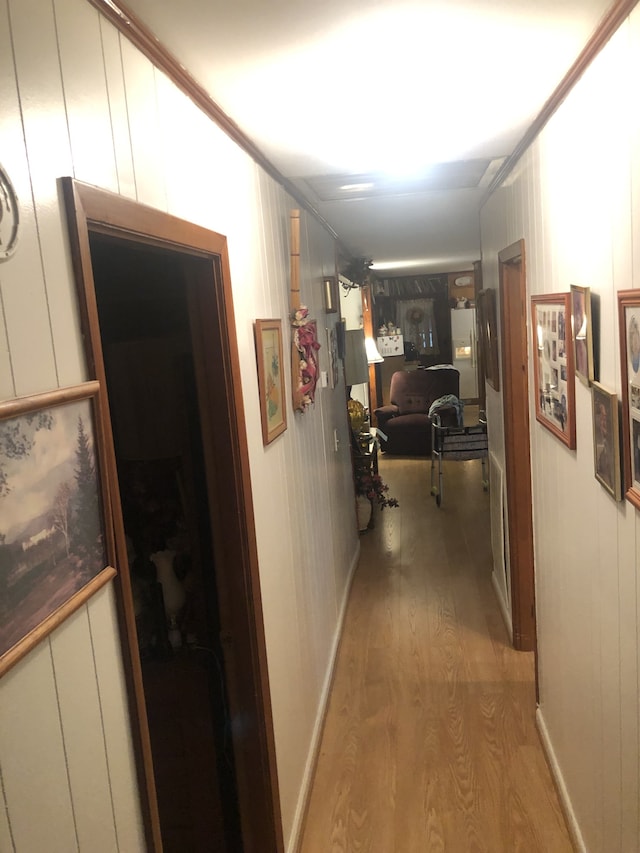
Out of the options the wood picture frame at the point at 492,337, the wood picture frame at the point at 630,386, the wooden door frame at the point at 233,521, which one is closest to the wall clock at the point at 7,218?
the wooden door frame at the point at 233,521

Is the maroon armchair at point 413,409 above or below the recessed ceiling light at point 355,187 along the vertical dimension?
below

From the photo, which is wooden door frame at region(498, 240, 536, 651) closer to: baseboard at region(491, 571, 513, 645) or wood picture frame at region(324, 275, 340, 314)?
baseboard at region(491, 571, 513, 645)

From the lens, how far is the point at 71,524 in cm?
92

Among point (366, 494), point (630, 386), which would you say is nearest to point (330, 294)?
point (366, 494)

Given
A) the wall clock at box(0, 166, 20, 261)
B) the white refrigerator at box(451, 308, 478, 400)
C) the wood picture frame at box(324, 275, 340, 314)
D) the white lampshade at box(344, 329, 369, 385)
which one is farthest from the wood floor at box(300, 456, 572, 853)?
the white refrigerator at box(451, 308, 478, 400)

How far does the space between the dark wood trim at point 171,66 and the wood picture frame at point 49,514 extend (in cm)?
68

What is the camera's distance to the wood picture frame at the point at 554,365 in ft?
6.00

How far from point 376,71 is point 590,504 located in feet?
3.82

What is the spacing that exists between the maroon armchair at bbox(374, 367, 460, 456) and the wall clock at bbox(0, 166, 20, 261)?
6913 millimetres

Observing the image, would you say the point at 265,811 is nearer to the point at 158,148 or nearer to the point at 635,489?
the point at 635,489

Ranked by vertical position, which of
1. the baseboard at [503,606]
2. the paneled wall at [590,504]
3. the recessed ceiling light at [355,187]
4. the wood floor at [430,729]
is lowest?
the wood floor at [430,729]

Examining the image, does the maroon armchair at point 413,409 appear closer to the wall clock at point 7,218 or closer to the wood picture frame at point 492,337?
the wood picture frame at point 492,337

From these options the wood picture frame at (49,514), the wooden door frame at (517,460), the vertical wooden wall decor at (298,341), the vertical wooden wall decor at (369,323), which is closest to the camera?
the wood picture frame at (49,514)

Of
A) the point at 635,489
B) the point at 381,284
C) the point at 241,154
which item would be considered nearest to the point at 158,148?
the point at 241,154
